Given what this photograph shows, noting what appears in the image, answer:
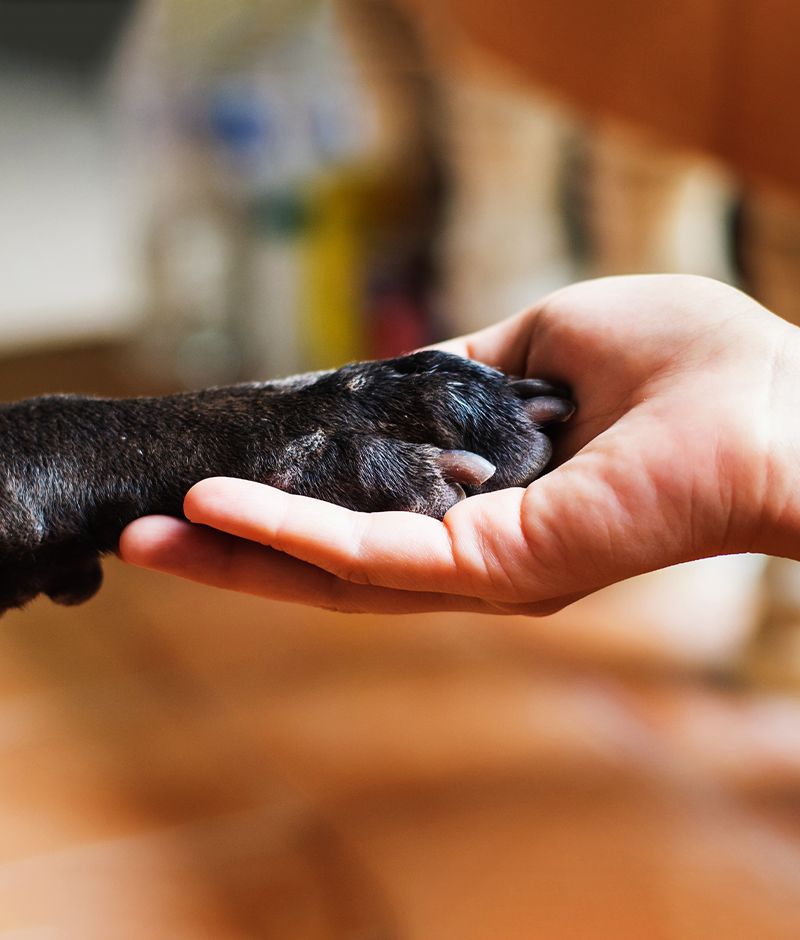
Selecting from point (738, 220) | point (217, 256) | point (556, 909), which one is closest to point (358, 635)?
point (556, 909)

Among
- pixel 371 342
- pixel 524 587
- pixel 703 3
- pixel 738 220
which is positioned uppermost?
pixel 703 3

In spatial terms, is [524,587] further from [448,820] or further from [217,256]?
[217,256]

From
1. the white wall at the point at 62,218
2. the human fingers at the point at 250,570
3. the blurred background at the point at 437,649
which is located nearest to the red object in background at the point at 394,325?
the blurred background at the point at 437,649

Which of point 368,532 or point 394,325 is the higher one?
point 368,532

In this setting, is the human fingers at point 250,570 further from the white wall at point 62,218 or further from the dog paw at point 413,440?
the white wall at point 62,218

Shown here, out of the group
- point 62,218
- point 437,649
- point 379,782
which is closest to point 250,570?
point 379,782

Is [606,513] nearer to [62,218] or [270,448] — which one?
[270,448]
